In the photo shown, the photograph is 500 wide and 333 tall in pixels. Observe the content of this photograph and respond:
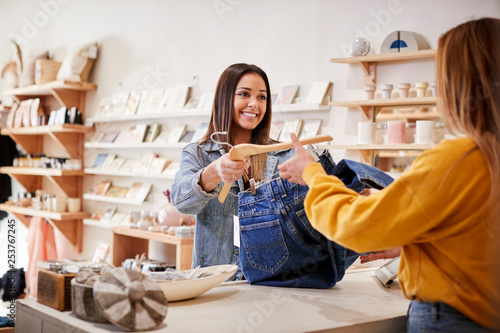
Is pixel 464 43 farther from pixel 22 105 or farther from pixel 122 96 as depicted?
pixel 22 105

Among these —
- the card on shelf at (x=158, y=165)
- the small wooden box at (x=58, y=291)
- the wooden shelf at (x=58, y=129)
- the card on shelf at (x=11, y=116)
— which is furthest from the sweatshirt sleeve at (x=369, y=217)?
the card on shelf at (x=11, y=116)

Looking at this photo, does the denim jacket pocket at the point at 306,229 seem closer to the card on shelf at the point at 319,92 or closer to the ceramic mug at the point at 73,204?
the card on shelf at the point at 319,92

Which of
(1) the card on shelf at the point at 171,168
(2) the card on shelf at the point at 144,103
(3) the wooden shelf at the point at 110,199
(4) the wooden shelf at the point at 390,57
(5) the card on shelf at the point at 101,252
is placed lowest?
(5) the card on shelf at the point at 101,252

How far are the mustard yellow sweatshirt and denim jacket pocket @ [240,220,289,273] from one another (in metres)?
0.61

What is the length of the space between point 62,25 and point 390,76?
500cm

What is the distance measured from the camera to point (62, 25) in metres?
7.32

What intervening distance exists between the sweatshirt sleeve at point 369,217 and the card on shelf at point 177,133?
391 centimetres

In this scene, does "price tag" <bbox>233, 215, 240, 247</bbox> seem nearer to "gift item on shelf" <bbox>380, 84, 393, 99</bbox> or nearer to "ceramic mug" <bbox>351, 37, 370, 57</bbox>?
"gift item on shelf" <bbox>380, 84, 393, 99</bbox>

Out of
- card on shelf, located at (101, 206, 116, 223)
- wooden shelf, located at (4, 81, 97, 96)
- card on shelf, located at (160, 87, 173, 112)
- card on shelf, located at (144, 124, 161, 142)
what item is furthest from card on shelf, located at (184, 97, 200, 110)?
wooden shelf, located at (4, 81, 97, 96)

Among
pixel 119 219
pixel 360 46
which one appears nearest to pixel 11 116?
pixel 119 219

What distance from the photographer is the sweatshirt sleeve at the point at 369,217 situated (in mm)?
1260

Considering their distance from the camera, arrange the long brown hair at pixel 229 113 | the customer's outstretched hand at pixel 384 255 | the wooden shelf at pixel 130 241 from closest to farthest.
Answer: the customer's outstretched hand at pixel 384 255, the long brown hair at pixel 229 113, the wooden shelf at pixel 130 241

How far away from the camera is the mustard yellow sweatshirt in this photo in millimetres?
1232

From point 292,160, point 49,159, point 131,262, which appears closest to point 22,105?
point 49,159
